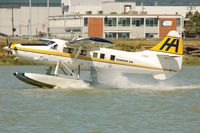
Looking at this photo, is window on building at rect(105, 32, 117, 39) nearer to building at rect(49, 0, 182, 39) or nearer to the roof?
building at rect(49, 0, 182, 39)

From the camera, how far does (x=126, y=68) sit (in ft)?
100.0

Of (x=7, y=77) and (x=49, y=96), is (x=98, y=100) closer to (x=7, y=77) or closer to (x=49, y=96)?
(x=49, y=96)

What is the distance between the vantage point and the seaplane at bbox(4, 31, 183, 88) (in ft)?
96.1

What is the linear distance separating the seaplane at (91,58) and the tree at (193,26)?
54539mm

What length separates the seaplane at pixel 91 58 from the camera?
96.1 feet

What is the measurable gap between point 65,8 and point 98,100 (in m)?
76.5

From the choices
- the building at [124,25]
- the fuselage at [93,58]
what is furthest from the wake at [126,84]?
the building at [124,25]

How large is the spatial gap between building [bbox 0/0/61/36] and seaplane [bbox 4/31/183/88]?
64.3m

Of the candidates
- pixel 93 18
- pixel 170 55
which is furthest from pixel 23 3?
pixel 170 55

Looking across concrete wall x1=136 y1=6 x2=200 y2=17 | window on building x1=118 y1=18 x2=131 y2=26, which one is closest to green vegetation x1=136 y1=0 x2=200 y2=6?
concrete wall x1=136 y1=6 x2=200 y2=17

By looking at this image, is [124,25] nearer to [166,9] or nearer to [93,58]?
[166,9]

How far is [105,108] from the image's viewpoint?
23.8 metres

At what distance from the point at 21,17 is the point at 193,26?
2521 centimetres

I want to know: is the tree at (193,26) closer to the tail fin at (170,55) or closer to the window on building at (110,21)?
the window on building at (110,21)
